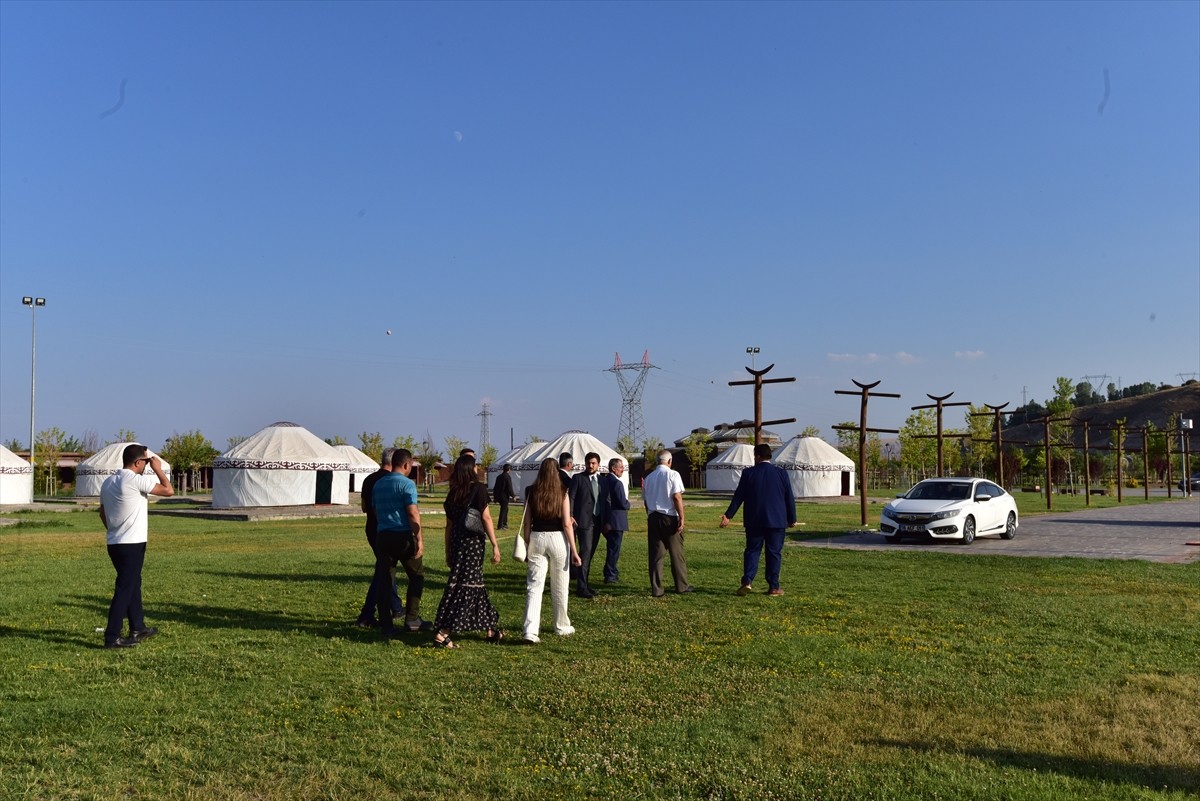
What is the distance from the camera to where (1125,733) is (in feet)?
17.7

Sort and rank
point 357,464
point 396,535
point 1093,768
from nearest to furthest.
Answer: point 1093,768
point 396,535
point 357,464

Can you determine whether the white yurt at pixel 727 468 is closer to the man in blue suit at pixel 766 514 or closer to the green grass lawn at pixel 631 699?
the man in blue suit at pixel 766 514

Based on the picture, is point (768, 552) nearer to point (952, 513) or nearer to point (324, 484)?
point (952, 513)

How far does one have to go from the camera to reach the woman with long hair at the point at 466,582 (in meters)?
8.12

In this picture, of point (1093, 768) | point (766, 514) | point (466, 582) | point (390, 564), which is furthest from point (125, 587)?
point (1093, 768)

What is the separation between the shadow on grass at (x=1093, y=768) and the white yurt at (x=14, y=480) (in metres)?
45.2

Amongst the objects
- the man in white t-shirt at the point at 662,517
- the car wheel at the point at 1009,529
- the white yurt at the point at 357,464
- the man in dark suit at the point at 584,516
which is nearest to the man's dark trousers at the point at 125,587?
the man in dark suit at the point at 584,516

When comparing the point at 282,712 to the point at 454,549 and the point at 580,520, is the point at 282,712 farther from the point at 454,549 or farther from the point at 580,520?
the point at 580,520

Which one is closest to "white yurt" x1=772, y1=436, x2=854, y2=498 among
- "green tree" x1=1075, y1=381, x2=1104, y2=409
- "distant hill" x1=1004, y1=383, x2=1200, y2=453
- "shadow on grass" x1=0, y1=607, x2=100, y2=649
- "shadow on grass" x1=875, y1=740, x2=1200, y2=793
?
"shadow on grass" x1=0, y1=607, x2=100, y2=649

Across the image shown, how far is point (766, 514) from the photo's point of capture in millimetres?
11102

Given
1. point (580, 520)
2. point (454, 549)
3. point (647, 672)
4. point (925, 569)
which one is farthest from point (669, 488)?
point (925, 569)

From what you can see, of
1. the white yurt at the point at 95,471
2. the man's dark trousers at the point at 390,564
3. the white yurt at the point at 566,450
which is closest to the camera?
the man's dark trousers at the point at 390,564

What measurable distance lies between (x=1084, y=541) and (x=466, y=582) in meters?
A: 15.6

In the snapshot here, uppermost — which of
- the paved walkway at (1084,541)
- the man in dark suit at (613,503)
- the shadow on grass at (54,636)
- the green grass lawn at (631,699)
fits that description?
the man in dark suit at (613,503)
